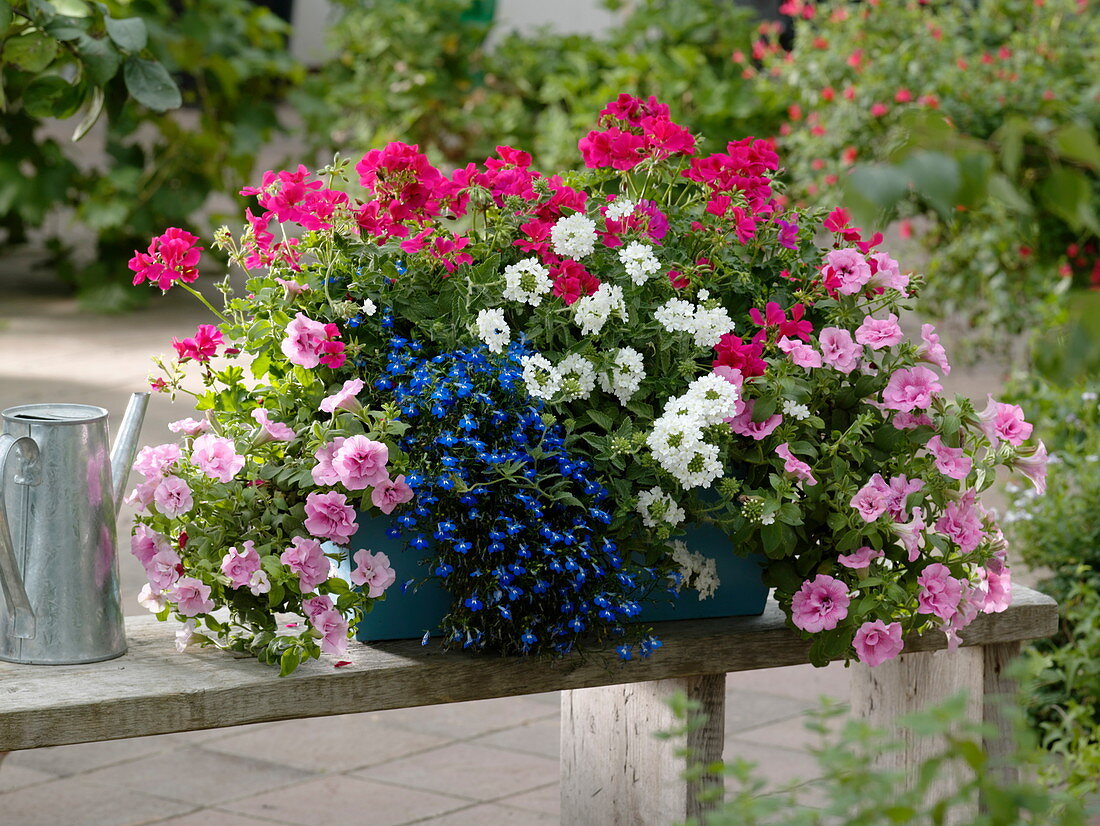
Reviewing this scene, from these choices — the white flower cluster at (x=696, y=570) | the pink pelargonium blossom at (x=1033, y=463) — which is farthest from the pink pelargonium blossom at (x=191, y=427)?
the pink pelargonium blossom at (x=1033, y=463)

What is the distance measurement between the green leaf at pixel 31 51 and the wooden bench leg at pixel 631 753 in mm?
1237

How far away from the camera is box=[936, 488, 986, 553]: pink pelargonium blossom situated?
6.03 feet

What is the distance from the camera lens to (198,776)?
10.0 feet

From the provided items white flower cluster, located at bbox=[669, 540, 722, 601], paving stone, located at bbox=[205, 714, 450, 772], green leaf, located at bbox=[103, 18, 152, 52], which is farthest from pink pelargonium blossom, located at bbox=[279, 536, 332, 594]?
paving stone, located at bbox=[205, 714, 450, 772]

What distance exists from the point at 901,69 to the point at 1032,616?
434 cm

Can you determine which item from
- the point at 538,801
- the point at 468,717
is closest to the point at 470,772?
the point at 538,801

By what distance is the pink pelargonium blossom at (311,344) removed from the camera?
67.6 inches

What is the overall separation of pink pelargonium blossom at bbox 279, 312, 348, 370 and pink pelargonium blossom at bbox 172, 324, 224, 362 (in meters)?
0.11

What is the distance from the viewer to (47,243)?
25.2ft

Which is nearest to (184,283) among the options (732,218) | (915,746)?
(732,218)

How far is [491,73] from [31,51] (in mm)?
6429

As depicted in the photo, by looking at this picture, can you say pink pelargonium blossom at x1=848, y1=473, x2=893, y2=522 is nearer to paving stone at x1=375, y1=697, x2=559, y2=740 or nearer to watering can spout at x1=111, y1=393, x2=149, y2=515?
watering can spout at x1=111, y1=393, x2=149, y2=515

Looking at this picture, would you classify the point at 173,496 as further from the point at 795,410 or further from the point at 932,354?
the point at 932,354

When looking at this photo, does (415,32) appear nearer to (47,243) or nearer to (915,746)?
(47,243)
